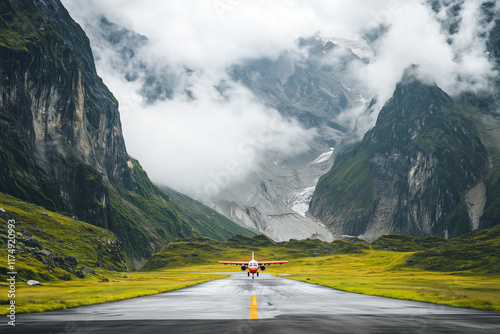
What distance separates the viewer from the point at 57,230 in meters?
198

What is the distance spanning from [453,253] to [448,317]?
197 meters

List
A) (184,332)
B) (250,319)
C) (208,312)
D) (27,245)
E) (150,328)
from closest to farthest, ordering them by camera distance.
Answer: (184,332), (150,328), (250,319), (208,312), (27,245)

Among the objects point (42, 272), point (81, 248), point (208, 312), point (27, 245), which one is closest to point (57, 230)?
point (81, 248)

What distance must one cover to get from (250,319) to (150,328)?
6461 millimetres

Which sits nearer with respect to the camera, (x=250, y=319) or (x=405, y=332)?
(x=405, y=332)

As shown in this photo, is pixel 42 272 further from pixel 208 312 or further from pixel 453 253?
pixel 453 253

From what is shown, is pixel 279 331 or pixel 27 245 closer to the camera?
pixel 279 331

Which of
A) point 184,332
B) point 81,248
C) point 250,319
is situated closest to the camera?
point 184,332

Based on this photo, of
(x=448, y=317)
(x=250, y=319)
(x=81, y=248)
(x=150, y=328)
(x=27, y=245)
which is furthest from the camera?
(x=81, y=248)

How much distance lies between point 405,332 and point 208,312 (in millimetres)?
14771

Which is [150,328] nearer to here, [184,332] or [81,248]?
[184,332]

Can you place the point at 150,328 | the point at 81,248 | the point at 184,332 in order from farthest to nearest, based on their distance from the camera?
the point at 81,248 < the point at 150,328 < the point at 184,332

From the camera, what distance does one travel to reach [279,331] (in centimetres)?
1970

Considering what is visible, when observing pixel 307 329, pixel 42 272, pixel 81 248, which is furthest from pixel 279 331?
pixel 81 248
